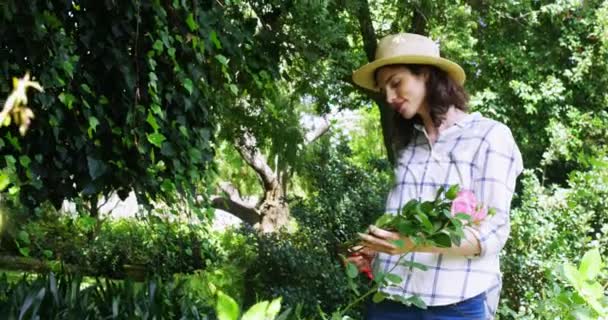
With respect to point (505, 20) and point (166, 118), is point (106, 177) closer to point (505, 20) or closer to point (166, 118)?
point (166, 118)

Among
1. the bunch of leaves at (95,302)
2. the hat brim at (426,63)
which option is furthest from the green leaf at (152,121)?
the hat brim at (426,63)

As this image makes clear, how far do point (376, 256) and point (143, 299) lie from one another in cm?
86

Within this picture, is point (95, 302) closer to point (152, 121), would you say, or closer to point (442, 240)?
point (152, 121)

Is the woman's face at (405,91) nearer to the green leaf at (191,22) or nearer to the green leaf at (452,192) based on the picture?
the green leaf at (452,192)

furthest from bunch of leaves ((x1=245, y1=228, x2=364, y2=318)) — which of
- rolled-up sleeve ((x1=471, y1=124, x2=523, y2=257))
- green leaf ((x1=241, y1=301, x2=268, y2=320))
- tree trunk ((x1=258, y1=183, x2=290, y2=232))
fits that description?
tree trunk ((x1=258, y1=183, x2=290, y2=232))

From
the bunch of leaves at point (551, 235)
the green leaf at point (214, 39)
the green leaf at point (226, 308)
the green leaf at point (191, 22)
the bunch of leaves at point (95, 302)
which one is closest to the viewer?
the green leaf at point (226, 308)

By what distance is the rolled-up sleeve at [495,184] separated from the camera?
1475mm

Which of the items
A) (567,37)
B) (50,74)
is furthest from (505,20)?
(50,74)

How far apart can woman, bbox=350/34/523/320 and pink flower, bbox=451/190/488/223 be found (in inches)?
1.0

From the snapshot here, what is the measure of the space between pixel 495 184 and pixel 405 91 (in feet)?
1.04

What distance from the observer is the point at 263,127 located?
18.6 feet

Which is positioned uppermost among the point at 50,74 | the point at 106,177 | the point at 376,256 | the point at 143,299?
the point at 50,74

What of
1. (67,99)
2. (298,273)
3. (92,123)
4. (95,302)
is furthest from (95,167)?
(298,273)

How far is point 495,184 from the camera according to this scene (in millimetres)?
1495
